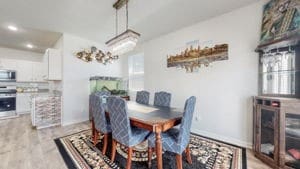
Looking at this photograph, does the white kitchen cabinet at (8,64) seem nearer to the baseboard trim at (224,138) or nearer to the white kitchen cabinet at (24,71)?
the white kitchen cabinet at (24,71)

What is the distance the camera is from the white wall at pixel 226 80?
261 centimetres

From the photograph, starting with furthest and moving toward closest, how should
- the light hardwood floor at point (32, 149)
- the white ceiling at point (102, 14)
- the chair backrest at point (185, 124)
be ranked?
the white ceiling at point (102, 14), the light hardwood floor at point (32, 149), the chair backrest at point (185, 124)

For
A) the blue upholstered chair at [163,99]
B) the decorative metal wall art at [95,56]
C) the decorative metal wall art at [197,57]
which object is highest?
the decorative metal wall art at [95,56]

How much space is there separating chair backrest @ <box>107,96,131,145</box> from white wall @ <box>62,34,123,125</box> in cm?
273

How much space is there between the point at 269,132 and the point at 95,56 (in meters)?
4.77

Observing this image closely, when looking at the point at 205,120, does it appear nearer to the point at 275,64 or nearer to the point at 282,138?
the point at 282,138

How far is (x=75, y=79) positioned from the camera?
14.0 ft

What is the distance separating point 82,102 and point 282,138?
15.1ft

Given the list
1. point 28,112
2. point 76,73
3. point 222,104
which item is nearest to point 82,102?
point 76,73

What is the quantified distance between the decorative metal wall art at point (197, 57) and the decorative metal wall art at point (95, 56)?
2344 mm

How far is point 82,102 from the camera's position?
4430mm

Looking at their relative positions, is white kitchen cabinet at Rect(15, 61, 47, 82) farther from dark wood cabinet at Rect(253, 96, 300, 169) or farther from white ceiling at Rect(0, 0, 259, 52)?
dark wood cabinet at Rect(253, 96, 300, 169)

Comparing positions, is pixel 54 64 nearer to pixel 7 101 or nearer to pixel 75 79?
pixel 75 79

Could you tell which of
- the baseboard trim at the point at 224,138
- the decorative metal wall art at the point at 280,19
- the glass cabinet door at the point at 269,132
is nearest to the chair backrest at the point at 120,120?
the glass cabinet door at the point at 269,132
